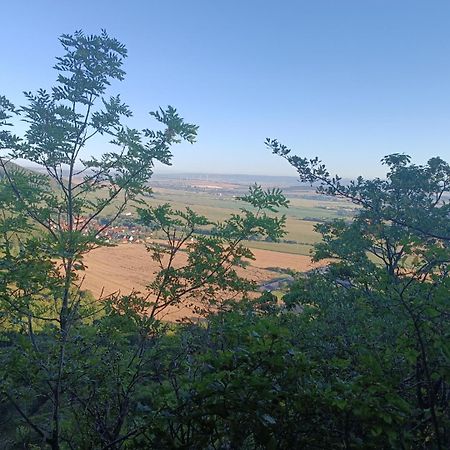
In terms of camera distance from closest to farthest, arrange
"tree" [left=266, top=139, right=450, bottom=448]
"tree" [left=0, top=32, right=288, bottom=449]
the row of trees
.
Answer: the row of trees, "tree" [left=266, top=139, right=450, bottom=448], "tree" [left=0, top=32, right=288, bottom=449]

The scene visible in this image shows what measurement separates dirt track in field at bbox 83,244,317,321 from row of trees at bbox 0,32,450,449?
79.6 feet

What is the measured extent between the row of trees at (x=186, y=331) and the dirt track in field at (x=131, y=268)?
79.6 feet

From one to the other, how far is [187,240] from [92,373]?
3.35m

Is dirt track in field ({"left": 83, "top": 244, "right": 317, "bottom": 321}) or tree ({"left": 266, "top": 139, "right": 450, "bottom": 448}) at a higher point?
tree ({"left": 266, "top": 139, "right": 450, "bottom": 448})

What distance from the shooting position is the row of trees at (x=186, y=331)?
2834 millimetres

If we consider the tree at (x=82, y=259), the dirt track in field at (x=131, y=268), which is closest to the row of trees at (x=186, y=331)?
the tree at (x=82, y=259)

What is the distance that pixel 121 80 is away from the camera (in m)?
9.03

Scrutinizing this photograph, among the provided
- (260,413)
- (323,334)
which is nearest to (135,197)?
(323,334)

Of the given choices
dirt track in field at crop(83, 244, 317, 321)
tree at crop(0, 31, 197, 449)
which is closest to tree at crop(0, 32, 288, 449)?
tree at crop(0, 31, 197, 449)

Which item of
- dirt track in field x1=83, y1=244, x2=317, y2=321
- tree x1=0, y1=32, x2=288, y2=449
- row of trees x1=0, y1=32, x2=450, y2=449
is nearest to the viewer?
row of trees x1=0, y1=32, x2=450, y2=449

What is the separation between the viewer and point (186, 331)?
7047 mm

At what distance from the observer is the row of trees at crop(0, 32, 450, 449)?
2.83m

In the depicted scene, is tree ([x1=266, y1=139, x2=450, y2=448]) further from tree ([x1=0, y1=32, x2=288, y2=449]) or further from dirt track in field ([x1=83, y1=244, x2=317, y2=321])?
dirt track in field ([x1=83, y1=244, x2=317, y2=321])

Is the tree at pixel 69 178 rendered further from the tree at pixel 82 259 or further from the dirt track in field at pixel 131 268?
the dirt track in field at pixel 131 268
